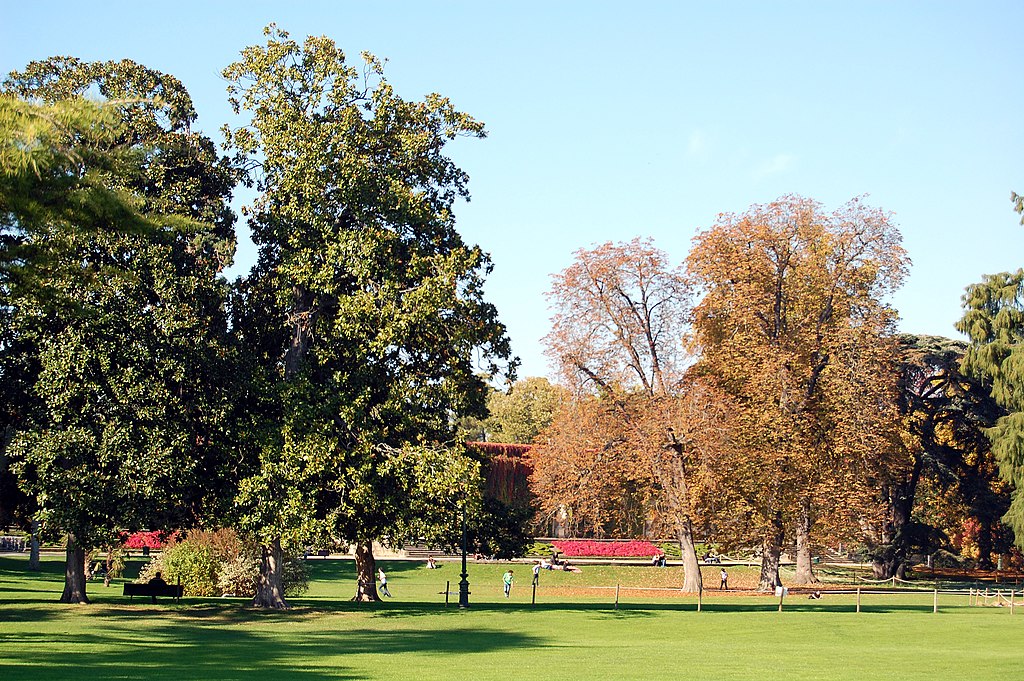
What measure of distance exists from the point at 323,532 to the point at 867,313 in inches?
1196

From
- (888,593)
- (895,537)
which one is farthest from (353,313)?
(895,537)

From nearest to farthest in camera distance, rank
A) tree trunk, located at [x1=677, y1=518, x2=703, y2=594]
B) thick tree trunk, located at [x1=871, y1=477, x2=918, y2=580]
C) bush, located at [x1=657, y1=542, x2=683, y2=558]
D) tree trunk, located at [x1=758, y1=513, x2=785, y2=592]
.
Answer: tree trunk, located at [x1=758, y1=513, x2=785, y2=592] < tree trunk, located at [x1=677, y1=518, x2=703, y2=594] < thick tree trunk, located at [x1=871, y1=477, x2=918, y2=580] < bush, located at [x1=657, y1=542, x2=683, y2=558]

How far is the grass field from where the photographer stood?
764 inches

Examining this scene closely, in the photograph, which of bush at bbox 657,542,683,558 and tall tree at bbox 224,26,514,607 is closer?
tall tree at bbox 224,26,514,607

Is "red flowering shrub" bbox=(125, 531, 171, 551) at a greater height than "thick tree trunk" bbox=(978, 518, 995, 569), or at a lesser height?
lesser

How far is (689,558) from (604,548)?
27576mm

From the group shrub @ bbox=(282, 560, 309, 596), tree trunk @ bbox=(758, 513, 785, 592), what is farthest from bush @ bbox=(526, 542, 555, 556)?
shrub @ bbox=(282, 560, 309, 596)

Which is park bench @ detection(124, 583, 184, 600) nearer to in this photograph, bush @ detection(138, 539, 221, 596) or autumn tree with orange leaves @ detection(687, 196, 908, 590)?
bush @ detection(138, 539, 221, 596)

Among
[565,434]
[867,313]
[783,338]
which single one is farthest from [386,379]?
[867,313]

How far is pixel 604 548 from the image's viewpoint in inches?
2948

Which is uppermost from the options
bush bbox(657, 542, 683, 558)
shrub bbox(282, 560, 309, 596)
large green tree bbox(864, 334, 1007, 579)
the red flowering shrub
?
large green tree bbox(864, 334, 1007, 579)

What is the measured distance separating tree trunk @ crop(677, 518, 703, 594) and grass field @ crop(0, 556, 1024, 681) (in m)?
2.73

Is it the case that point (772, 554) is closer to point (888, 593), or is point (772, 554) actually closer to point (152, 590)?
point (888, 593)

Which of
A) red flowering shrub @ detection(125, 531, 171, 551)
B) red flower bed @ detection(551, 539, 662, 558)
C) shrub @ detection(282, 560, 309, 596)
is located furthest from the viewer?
red flower bed @ detection(551, 539, 662, 558)
